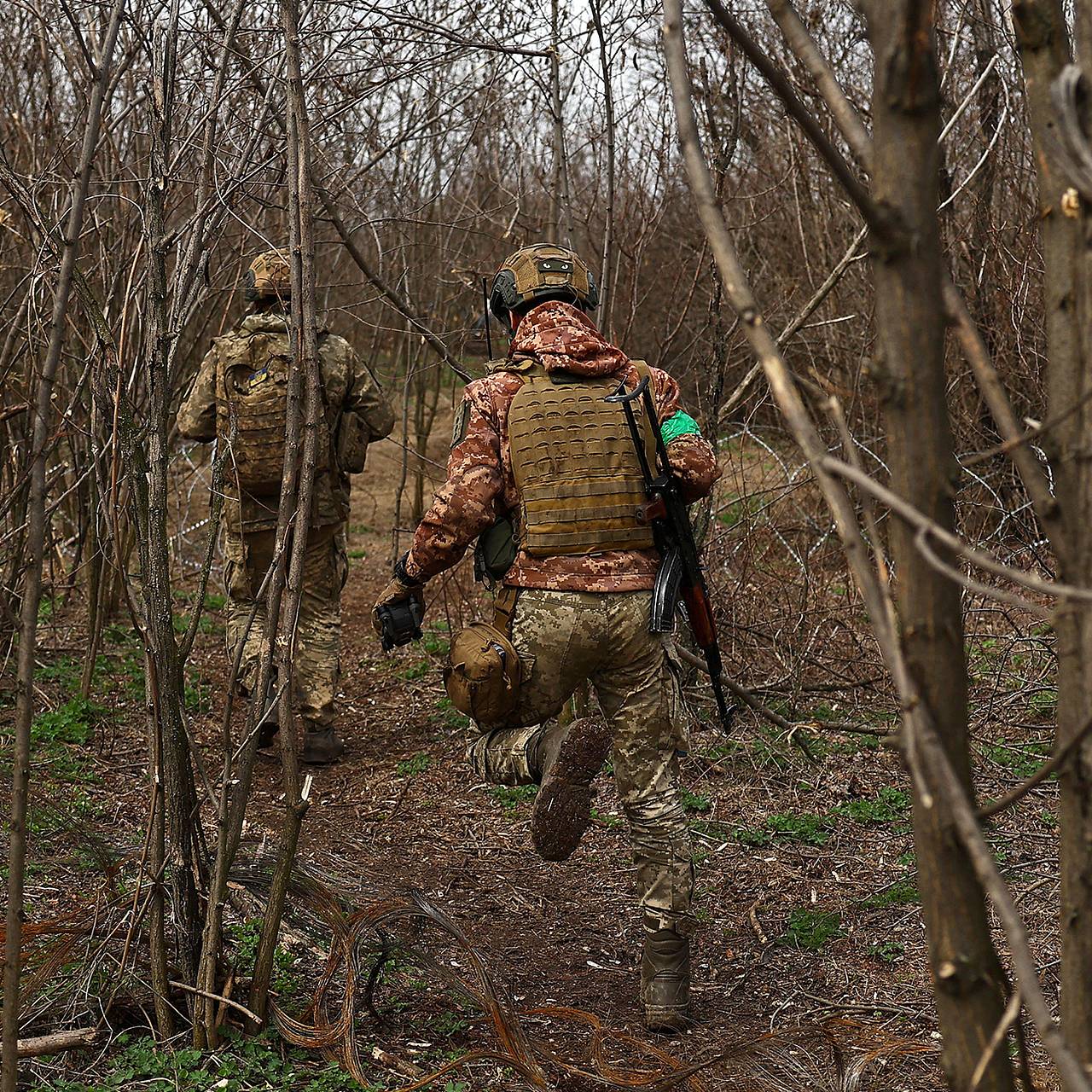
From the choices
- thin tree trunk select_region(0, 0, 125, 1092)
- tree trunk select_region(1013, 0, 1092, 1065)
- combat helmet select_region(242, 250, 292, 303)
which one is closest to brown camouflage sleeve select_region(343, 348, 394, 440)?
combat helmet select_region(242, 250, 292, 303)

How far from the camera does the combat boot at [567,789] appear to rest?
352 cm

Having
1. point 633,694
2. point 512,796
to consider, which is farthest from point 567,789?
point 512,796

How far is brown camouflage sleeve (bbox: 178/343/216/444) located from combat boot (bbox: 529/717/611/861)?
3127 millimetres

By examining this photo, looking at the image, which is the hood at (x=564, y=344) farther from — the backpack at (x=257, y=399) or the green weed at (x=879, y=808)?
the green weed at (x=879, y=808)

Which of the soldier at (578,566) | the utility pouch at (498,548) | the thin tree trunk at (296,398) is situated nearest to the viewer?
the thin tree trunk at (296,398)

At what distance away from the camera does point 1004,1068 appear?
4.71 feet

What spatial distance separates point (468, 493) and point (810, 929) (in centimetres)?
185

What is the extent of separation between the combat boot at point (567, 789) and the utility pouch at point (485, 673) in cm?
22

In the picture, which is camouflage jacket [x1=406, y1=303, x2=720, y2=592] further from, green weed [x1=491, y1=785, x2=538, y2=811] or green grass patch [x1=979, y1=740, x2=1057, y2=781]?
green grass patch [x1=979, y1=740, x2=1057, y2=781]

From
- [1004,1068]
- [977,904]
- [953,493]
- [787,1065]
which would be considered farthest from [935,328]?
[787,1065]

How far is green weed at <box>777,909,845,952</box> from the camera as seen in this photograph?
4016 mm

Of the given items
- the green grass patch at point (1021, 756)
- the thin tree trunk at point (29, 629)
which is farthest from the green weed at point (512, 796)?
the thin tree trunk at point (29, 629)

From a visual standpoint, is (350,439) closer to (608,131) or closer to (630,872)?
(608,131)

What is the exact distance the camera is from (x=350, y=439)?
6.12 metres
